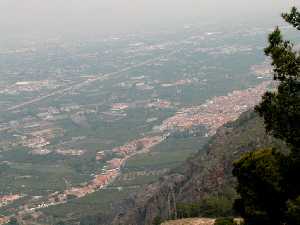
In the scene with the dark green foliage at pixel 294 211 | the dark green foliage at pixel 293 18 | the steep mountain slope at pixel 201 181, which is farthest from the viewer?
the steep mountain slope at pixel 201 181

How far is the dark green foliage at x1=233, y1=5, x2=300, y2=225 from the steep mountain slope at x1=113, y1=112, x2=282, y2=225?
46314mm

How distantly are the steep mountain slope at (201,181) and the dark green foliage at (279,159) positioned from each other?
4631 cm

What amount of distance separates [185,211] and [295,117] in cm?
4638

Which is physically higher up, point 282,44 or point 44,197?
point 282,44

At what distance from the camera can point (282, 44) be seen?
4409cm

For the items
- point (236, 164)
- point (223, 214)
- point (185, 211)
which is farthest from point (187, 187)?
point (236, 164)

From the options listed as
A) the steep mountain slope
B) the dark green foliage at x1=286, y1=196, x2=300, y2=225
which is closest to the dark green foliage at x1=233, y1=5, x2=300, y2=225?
the dark green foliage at x1=286, y1=196, x2=300, y2=225

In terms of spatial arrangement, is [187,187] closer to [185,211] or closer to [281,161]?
[185,211]

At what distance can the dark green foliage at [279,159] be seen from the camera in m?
43.0

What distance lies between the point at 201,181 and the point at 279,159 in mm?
69052

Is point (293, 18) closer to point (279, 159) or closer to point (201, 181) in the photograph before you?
point (279, 159)

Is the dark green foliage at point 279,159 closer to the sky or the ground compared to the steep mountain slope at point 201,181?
closer to the sky

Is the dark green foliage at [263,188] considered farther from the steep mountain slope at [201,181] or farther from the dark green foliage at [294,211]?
the steep mountain slope at [201,181]

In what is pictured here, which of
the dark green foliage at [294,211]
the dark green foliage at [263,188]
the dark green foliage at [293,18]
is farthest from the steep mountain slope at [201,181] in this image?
the dark green foliage at [294,211]
